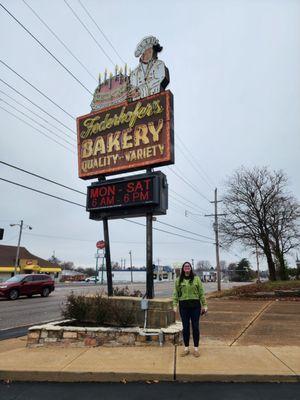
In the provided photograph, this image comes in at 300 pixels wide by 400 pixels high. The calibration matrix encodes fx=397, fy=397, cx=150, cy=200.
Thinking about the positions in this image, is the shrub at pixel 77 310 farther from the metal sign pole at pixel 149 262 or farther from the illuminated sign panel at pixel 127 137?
the illuminated sign panel at pixel 127 137

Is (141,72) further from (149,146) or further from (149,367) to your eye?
(149,367)

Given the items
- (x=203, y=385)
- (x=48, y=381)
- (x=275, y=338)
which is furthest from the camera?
(x=275, y=338)

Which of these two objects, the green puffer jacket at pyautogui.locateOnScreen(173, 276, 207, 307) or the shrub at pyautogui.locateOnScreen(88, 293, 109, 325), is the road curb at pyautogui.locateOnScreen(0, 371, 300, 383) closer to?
the green puffer jacket at pyautogui.locateOnScreen(173, 276, 207, 307)

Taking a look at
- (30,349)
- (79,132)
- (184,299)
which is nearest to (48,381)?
(30,349)

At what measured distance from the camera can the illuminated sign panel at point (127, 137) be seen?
1016 cm

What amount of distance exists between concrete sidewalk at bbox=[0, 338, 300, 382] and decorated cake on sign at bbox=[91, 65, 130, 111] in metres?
7.03

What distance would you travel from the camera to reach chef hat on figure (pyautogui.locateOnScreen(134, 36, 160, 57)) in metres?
11.3

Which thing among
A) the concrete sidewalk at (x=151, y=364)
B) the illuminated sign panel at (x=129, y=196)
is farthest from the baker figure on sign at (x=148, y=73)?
the concrete sidewalk at (x=151, y=364)

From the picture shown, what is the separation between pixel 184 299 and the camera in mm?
7285

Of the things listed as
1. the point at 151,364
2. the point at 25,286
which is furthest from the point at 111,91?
the point at 25,286

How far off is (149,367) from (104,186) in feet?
18.9

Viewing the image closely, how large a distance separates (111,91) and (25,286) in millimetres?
16582

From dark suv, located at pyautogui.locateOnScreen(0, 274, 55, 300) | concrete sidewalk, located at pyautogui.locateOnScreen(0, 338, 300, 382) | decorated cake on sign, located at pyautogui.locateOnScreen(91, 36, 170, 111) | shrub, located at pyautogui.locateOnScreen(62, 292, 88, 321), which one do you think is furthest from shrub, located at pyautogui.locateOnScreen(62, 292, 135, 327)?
dark suv, located at pyautogui.locateOnScreen(0, 274, 55, 300)

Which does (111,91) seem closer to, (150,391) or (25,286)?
(150,391)
